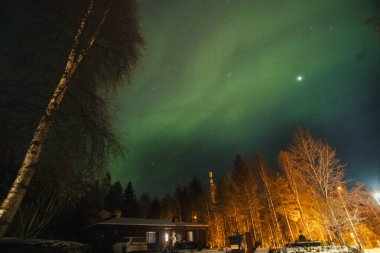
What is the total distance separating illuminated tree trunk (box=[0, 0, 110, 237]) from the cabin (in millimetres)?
20318

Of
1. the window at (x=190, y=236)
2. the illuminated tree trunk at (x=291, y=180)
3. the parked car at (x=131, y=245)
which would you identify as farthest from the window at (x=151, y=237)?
the illuminated tree trunk at (x=291, y=180)

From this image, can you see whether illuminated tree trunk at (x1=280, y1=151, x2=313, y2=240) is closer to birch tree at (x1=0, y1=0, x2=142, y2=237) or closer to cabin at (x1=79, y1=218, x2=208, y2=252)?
cabin at (x1=79, y1=218, x2=208, y2=252)

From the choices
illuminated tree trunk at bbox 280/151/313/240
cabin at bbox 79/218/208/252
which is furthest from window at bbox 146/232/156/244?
illuminated tree trunk at bbox 280/151/313/240

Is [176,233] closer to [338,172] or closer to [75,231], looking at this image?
[75,231]

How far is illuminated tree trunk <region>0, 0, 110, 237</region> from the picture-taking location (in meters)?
3.90

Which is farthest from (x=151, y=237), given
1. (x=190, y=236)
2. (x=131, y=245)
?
(x=131, y=245)

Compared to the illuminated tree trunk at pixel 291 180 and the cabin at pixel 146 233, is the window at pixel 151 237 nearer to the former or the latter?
the cabin at pixel 146 233

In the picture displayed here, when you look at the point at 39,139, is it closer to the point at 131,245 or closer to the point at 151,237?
the point at 131,245

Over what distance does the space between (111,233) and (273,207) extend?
67.6ft

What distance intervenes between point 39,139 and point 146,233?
24.8 metres

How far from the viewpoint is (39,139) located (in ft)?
15.9

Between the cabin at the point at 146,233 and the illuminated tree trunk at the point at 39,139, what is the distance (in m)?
20.3

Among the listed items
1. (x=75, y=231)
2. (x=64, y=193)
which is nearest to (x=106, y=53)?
(x=64, y=193)

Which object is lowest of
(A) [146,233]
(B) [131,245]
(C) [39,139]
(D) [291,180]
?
(B) [131,245]
